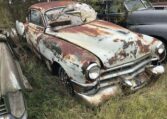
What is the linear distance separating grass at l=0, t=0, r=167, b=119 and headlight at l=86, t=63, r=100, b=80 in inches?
18.3

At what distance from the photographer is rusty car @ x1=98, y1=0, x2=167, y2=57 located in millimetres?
6945

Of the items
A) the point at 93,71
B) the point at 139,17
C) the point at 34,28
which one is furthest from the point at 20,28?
the point at 93,71

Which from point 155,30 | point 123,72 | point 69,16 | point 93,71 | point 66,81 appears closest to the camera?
point 93,71

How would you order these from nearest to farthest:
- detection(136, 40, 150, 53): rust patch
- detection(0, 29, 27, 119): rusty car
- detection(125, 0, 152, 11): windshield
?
detection(0, 29, 27, 119): rusty car → detection(136, 40, 150, 53): rust patch → detection(125, 0, 152, 11): windshield

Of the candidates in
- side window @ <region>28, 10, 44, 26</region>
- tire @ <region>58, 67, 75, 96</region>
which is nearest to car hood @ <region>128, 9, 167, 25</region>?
side window @ <region>28, 10, 44, 26</region>

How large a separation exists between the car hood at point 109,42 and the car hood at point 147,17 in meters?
1.11

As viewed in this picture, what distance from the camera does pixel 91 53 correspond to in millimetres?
5387

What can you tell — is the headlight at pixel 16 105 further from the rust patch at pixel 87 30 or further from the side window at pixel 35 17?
the side window at pixel 35 17

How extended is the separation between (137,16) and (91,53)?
242 cm

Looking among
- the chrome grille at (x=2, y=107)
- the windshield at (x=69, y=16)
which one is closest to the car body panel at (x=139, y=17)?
the windshield at (x=69, y=16)

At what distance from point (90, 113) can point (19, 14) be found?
6.26m

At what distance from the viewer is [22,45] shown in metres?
7.78

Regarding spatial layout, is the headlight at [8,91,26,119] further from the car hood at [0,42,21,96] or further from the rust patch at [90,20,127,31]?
the rust patch at [90,20,127,31]

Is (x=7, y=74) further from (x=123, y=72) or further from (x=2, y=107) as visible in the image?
(x=123, y=72)
